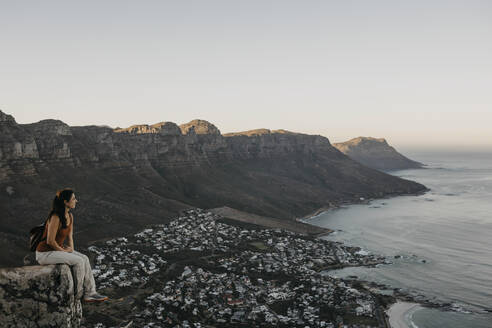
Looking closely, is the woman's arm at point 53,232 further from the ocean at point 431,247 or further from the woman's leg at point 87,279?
the ocean at point 431,247

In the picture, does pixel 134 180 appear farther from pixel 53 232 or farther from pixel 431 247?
pixel 53 232

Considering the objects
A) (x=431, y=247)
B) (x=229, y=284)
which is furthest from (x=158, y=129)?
(x=431, y=247)

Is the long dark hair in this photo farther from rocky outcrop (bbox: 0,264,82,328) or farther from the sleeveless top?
rocky outcrop (bbox: 0,264,82,328)

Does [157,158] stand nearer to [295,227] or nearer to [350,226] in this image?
[295,227]

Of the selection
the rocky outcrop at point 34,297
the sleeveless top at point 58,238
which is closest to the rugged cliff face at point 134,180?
the sleeveless top at point 58,238

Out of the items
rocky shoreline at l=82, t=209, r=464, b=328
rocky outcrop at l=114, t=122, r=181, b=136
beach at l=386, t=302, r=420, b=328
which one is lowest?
beach at l=386, t=302, r=420, b=328

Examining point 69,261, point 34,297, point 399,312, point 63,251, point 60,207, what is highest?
point 60,207

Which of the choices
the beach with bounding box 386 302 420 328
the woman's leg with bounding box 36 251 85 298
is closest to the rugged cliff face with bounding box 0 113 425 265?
the beach with bounding box 386 302 420 328
